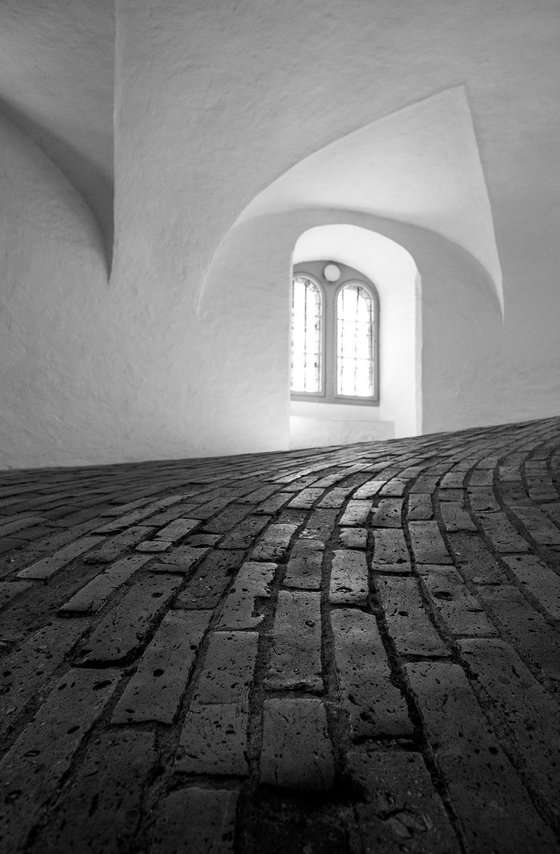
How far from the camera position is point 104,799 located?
0.84 m

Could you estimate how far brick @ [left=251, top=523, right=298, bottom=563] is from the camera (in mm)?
1857

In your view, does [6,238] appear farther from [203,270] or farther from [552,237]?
Answer: [552,237]

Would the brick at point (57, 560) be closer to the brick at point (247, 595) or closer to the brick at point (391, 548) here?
the brick at point (247, 595)

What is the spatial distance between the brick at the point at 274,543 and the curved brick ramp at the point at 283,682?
0.01 meters

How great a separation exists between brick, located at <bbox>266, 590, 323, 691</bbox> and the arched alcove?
6.73m

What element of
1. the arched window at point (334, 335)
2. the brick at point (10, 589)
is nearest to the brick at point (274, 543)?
the brick at point (10, 589)

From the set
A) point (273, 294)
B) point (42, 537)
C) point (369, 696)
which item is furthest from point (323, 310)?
point (369, 696)

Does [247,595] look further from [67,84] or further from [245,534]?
[67,84]

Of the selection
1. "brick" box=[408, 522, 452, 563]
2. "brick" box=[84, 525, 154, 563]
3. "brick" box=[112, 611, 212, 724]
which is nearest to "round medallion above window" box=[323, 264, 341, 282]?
"brick" box=[408, 522, 452, 563]

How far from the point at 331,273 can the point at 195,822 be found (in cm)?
920

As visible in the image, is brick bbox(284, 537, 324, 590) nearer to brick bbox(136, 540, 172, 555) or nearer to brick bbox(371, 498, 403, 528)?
brick bbox(371, 498, 403, 528)

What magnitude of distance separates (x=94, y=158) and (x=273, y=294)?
298cm

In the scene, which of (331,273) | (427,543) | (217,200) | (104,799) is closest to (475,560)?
(427,543)

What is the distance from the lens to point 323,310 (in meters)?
9.30
